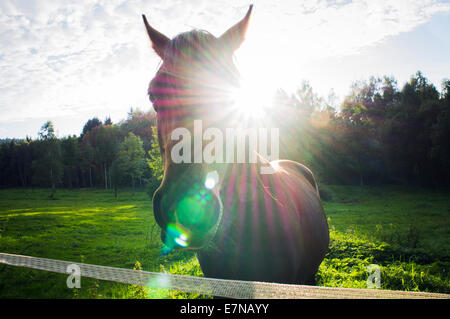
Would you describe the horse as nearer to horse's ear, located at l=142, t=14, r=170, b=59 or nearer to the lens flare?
the lens flare

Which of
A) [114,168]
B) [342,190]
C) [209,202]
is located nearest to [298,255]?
[209,202]

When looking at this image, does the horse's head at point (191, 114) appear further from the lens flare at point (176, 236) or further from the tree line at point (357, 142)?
the tree line at point (357, 142)

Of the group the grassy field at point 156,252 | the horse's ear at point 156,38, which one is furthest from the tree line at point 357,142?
the horse's ear at point 156,38

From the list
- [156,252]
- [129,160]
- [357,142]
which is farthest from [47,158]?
[357,142]

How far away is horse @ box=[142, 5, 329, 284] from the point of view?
1.46 metres

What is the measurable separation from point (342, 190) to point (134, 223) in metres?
24.4

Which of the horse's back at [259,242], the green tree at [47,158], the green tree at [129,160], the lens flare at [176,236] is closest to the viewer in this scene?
the lens flare at [176,236]

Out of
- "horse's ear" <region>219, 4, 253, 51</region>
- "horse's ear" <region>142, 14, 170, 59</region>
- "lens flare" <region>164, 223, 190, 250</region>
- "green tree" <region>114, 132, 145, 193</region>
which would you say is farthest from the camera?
"green tree" <region>114, 132, 145, 193</region>

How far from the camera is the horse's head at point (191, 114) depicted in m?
1.44

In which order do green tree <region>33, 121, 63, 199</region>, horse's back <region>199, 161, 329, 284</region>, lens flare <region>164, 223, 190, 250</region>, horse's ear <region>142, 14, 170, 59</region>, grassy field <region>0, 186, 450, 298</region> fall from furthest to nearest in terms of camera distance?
1. green tree <region>33, 121, 63, 199</region>
2. grassy field <region>0, 186, 450, 298</region>
3. horse's ear <region>142, 14, 170, 59</region>
4. horse's back <region>199, 161, 329, 284</region>
5. lens flare <region>164, 223, 190, 250</region>

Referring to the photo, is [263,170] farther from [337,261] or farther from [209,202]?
[337,261]

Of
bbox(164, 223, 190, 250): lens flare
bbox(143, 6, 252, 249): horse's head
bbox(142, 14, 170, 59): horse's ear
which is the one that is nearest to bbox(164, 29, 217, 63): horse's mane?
bbox(143, 6, 252, 249): horse's head

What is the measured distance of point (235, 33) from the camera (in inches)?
78.8

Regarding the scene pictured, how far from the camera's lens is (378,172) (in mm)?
32969
